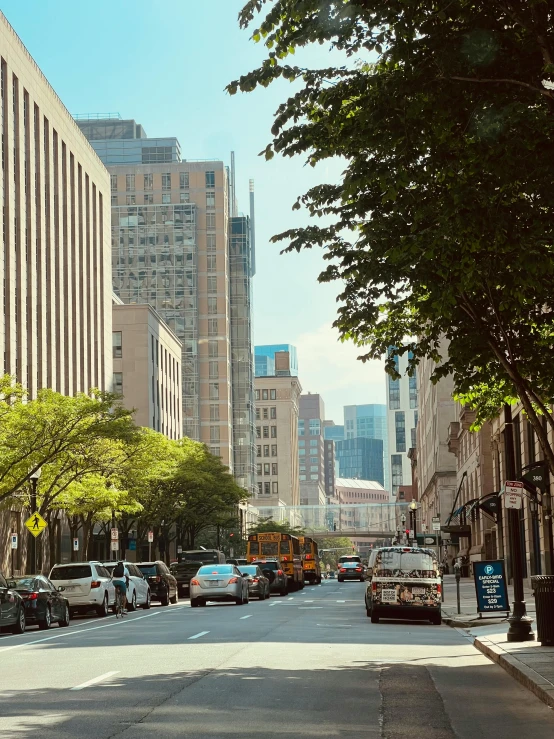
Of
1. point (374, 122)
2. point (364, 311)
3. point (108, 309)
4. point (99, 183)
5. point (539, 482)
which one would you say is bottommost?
point (539, 482)

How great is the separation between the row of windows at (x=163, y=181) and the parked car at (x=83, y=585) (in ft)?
433

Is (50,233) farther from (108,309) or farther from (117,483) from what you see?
(117,483)

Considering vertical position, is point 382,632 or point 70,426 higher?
point 70,426

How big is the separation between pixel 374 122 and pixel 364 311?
18.8 ft

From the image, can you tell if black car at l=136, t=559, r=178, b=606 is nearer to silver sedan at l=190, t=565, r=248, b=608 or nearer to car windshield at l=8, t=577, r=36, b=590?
silver sedan at l=190, t=565, r=248, b=608

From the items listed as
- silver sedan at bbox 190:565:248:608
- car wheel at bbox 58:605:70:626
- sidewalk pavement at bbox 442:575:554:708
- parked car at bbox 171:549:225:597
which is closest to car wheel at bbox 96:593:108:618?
car wheel at bbox 58:605:70:626

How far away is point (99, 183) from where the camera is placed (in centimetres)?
9444

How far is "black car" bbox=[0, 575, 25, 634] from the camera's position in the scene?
26578mm

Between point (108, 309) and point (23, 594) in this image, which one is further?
point (108, 309)

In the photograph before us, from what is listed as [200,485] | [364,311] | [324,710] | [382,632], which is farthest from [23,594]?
[200,485]

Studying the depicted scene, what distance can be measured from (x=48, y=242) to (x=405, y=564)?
54823 millimetres

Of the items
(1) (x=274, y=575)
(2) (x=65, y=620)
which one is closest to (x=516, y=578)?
(2) (x=65, y=620)

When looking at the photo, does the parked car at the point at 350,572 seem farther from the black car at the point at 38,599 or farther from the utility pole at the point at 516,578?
the utility pole at the point at 516,578

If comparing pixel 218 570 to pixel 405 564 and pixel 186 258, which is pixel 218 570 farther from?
pixel 186 258
